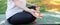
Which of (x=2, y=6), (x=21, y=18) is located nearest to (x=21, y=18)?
(x=21, y=18)

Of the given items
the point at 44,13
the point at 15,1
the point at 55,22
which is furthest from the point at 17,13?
the point at 44,13

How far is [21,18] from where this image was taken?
1.38 metres

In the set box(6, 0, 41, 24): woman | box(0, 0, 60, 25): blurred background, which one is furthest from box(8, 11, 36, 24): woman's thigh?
box(0, 0, 60, 25): blurred background

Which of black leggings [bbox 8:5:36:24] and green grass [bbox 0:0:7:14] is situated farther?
green grass [bbox 0:0:7:14]

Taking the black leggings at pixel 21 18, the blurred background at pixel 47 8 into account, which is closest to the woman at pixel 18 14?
the black leggings at pixel 21 18

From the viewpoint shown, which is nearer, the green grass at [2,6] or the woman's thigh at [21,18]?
the woman's thigh at [21,18]

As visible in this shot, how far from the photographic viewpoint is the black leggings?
4.54 feet

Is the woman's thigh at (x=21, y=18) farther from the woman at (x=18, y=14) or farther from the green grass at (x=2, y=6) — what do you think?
the green grass at (x=2, y=6)

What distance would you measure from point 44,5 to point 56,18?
12.4 inches

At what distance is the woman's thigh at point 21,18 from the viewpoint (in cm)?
138

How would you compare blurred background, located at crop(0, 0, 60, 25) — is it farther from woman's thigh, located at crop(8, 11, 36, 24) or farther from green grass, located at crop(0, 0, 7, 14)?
woman's thigh, located at crop(8, 11, 36, 24)

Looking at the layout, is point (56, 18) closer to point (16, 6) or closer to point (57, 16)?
point (57, 16)

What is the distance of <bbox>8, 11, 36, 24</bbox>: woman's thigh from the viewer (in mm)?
1383

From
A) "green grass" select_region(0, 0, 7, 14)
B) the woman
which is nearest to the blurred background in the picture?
"green grass" select_region(0, 0, 7, 14)
